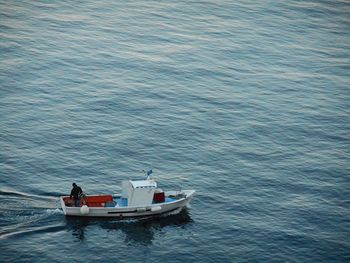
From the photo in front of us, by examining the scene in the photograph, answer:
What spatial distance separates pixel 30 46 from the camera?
114188mm

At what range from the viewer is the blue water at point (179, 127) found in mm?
61938

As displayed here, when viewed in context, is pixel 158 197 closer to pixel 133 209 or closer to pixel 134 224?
pixel 133 209

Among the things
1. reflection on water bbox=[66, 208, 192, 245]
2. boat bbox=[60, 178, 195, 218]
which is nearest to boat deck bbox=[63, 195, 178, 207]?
boat bbox=[60, 178, 195, 218]

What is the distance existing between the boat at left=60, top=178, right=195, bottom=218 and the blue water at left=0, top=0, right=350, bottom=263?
1.22m

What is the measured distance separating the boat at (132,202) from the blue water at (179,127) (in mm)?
1217

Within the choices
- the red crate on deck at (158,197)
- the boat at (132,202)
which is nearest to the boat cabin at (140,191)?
the boat at (132,202)

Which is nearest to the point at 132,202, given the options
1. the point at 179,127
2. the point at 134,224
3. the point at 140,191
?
the point at 140,191

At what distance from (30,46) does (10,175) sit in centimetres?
4979

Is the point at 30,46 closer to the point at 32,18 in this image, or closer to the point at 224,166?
the point at 32,18

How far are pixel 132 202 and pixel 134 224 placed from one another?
2.44 m

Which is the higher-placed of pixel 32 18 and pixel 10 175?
pixel 32 18

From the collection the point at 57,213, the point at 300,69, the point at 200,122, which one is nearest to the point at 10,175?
the point at 57,213

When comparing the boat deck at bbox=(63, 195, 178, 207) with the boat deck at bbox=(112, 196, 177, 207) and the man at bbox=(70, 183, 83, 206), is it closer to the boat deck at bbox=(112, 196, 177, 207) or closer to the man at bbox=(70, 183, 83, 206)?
the boat deck at bbox=(112, 196, 177, 207)

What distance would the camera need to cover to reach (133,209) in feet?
213
